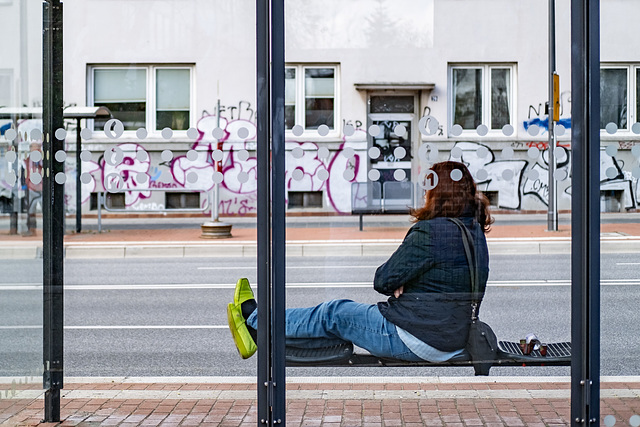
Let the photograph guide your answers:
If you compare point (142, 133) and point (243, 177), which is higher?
point (142, 133)

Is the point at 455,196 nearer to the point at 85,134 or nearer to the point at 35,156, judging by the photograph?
the point at 85,134

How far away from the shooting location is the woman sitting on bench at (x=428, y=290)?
3932 millimetres

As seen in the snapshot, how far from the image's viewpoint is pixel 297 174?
3902 millimetres

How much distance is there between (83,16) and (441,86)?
1.95 metres

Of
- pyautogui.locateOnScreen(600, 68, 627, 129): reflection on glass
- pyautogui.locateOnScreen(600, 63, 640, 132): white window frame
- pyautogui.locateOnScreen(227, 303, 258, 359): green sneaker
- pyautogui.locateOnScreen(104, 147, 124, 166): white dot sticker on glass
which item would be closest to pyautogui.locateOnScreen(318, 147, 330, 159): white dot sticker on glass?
pyautogui.locateOnScreen(227, 303, 258, 359): green sneaker

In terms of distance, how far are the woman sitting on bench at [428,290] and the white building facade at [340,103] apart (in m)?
0.11

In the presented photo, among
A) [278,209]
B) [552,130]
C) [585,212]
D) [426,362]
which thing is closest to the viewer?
[585,212]

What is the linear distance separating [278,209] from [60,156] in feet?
4.25

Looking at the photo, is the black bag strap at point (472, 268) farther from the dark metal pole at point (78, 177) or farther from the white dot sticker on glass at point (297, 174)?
the dark metal pole at point (78, 177)

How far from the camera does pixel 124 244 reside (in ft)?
14.9

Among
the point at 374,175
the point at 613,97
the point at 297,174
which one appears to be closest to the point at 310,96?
the point at 297,174

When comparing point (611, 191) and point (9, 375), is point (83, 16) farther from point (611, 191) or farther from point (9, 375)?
point (611, 191)

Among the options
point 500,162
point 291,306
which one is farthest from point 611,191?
point 291,306

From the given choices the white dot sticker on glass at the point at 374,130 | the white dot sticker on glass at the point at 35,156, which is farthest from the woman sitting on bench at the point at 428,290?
the white dot sticker on glass at the point at 35,156
